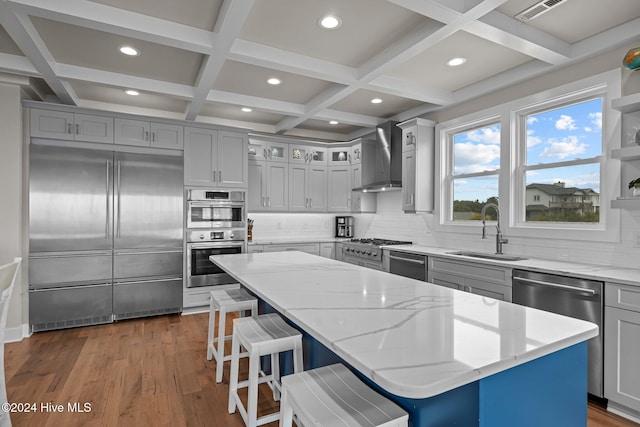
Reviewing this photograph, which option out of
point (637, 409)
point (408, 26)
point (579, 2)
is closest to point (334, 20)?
point (408, 26)

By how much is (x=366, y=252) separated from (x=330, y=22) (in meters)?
2.94

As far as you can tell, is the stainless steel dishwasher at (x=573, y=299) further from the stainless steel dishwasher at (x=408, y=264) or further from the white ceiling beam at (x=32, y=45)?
the white ceiling beam at (x=32, y=45)

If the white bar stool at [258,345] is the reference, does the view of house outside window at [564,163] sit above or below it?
above

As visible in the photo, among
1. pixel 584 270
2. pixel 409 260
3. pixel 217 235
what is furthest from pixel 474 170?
pixel 217 235

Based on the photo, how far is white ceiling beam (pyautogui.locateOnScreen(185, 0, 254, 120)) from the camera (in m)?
2.26

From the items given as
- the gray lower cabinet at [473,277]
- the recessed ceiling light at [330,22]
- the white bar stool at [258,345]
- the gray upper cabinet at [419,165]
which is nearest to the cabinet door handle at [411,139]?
the gray upper cabinet at [419,165]

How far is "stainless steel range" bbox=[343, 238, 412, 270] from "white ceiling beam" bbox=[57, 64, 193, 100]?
2.89 m

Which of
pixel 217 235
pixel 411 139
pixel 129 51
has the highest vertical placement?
pixel 129 51

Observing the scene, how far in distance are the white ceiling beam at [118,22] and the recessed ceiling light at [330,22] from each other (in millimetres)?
922

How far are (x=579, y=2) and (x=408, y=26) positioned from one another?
114 cm

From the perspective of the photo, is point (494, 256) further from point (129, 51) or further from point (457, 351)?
point (129, 51)

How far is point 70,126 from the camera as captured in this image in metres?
3.86

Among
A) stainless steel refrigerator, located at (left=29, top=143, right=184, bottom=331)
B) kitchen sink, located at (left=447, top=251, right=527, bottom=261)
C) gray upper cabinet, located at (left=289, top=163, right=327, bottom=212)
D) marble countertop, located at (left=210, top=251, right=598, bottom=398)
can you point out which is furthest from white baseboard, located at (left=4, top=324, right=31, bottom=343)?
kitchen sink, located at (left=447, top=251, right=527, bottom=261)

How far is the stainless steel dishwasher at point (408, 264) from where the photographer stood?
148 inches
